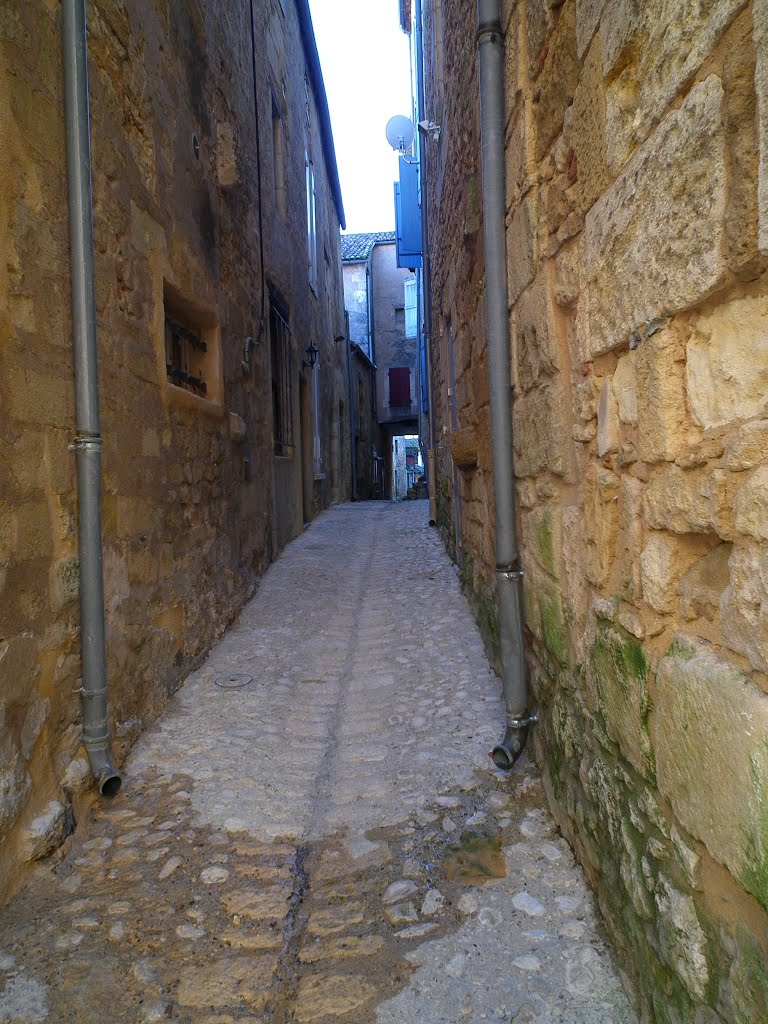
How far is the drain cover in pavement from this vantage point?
350 cm

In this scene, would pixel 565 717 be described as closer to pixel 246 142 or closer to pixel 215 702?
pixel 215 702

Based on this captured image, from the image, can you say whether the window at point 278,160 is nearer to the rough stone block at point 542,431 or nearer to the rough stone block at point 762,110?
the rough stone block at point 542,431

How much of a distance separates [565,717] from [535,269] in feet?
4.23

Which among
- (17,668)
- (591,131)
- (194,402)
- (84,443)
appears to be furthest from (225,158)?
(17,668)

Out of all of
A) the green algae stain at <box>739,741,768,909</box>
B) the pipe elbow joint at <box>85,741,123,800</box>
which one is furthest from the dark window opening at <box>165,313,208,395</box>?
the green algae stain at <box>739,741,768,909</box>

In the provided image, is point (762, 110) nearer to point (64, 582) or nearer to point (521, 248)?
point (521, 248)

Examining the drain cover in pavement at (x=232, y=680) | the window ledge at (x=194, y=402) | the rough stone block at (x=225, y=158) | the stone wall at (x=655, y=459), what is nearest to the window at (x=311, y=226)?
the rough stone block at (x=225, y=158)

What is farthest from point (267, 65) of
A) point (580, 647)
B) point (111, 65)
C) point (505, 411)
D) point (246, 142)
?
point (580, 647)

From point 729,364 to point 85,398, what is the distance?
199 cm

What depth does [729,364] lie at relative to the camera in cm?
106

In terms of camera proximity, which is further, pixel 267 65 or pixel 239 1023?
pixel 267 65

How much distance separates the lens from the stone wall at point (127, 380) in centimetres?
207

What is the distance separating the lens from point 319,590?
544 cm

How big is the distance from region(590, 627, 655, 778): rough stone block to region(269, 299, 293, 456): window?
5.81 m
